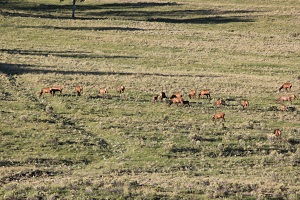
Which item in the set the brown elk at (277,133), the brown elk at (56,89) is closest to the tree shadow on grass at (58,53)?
the brown elk at (56,89)

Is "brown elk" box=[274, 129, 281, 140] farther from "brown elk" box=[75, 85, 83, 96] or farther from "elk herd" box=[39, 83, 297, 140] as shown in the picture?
"brown elk" box=[75, 85, 83, 96]

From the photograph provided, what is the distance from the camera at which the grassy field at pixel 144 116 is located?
972 inches

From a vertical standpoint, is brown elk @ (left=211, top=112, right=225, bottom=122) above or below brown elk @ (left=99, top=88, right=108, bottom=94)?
below

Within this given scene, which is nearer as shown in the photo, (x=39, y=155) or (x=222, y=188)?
(x=222, y=188)

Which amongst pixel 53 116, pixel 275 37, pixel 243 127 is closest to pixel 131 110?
pixel 53 116

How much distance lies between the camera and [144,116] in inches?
1441

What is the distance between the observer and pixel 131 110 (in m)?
38.2

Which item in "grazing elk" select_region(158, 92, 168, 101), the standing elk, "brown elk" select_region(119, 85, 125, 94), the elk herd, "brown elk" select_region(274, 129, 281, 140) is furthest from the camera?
"brown elk" select_region(119, 85, 125, 94)

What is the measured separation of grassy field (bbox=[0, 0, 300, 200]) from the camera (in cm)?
2469

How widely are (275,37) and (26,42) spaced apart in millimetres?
31731

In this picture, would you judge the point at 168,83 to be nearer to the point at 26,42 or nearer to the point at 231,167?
the point at 231,167

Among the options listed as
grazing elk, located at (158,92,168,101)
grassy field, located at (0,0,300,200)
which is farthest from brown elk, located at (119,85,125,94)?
grazing elk, located at (158,92,168,101)

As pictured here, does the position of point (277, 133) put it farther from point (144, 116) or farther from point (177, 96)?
point (177, 96)

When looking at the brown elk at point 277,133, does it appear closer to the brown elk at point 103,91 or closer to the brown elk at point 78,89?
the brown elk at point 103,91
